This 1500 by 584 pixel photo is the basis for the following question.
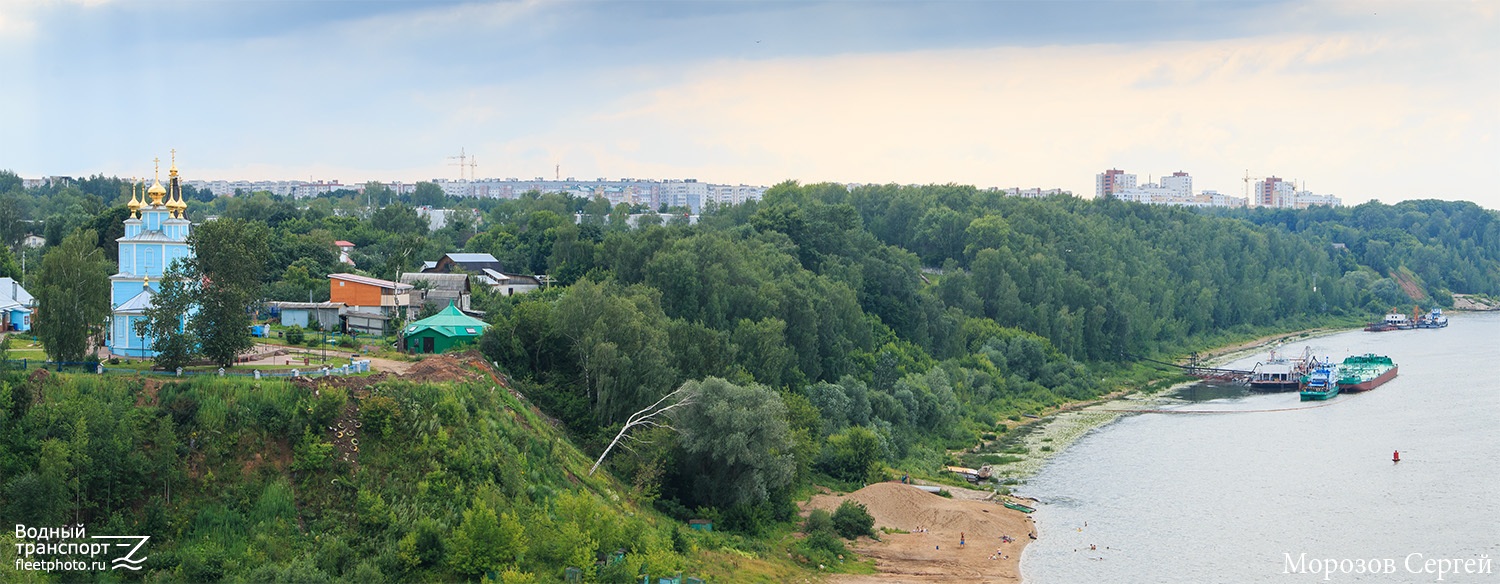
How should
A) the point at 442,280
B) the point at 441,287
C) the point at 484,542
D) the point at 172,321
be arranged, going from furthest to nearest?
1. the point at 442,280
2. the point at 441,287
3. the point at 172,321
4. the point at 484,542

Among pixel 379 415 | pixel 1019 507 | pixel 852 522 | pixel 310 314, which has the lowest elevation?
pixel 1019 507

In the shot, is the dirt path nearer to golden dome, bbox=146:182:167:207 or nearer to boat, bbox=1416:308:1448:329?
golden dome, bbox=146:182:167:207

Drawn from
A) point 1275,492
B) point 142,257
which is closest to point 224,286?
point 142,257

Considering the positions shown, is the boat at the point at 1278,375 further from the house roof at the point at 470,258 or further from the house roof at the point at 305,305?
the house roof at the point at 305,305

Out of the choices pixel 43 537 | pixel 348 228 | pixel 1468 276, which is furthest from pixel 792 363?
pixel 1468 276

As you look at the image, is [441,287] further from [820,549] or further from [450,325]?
[820,549]

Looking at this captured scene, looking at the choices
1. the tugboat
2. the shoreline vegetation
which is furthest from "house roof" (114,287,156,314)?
the tugboat
